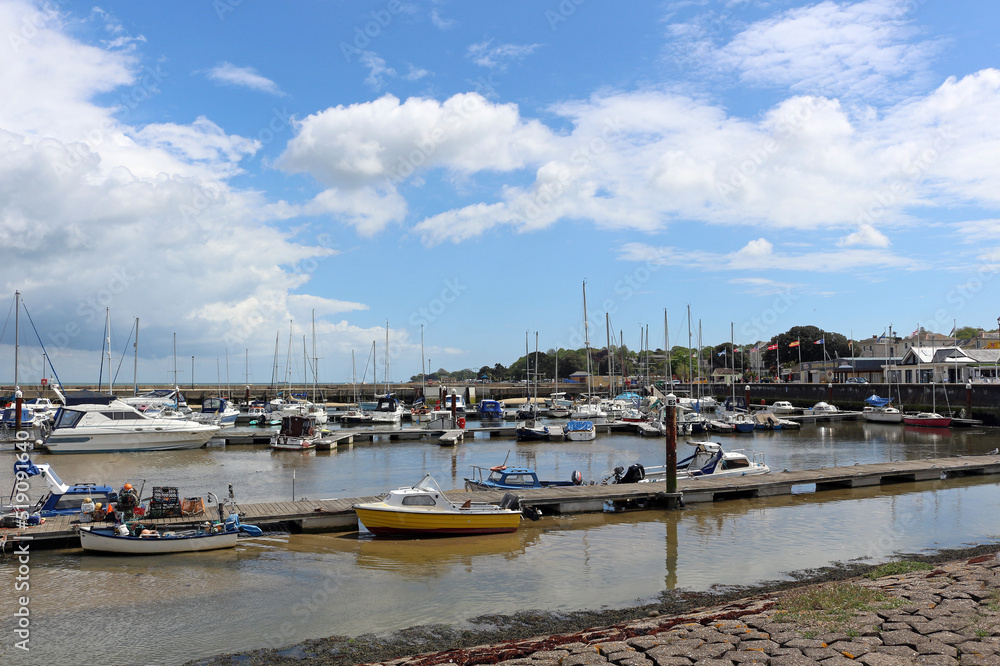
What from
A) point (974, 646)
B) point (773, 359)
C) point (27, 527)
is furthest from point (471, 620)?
point (773, 359)

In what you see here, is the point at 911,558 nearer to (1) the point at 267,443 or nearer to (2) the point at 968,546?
(2) the point at 968,546

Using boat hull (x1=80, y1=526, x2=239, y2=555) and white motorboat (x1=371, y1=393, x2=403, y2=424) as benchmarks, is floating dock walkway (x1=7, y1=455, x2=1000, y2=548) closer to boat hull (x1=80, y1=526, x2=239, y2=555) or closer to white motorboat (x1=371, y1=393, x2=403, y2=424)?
boat hull (x1=80, y1=526, x2=239, y2=555)

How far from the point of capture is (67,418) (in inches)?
1829

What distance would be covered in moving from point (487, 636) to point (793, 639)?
577 cm

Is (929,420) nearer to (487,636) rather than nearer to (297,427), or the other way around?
(297,427)

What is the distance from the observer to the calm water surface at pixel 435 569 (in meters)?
14.3

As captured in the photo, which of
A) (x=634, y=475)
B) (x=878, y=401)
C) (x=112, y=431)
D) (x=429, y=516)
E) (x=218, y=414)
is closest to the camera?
(x=429, y=516)

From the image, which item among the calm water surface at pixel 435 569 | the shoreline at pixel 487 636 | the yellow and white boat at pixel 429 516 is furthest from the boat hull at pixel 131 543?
the shoreline at pixel 487 636

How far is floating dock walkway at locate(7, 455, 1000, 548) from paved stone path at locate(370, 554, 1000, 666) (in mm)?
11374

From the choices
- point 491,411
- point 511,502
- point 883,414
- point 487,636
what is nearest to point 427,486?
point 511,502

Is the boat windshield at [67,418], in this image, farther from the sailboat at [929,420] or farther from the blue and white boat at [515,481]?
the sailboat at [929,420]

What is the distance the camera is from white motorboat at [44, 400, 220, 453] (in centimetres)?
4559

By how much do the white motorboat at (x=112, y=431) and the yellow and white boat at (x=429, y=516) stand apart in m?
31.7

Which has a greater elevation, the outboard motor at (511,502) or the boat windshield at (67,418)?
the boat windshield at (67,418)
